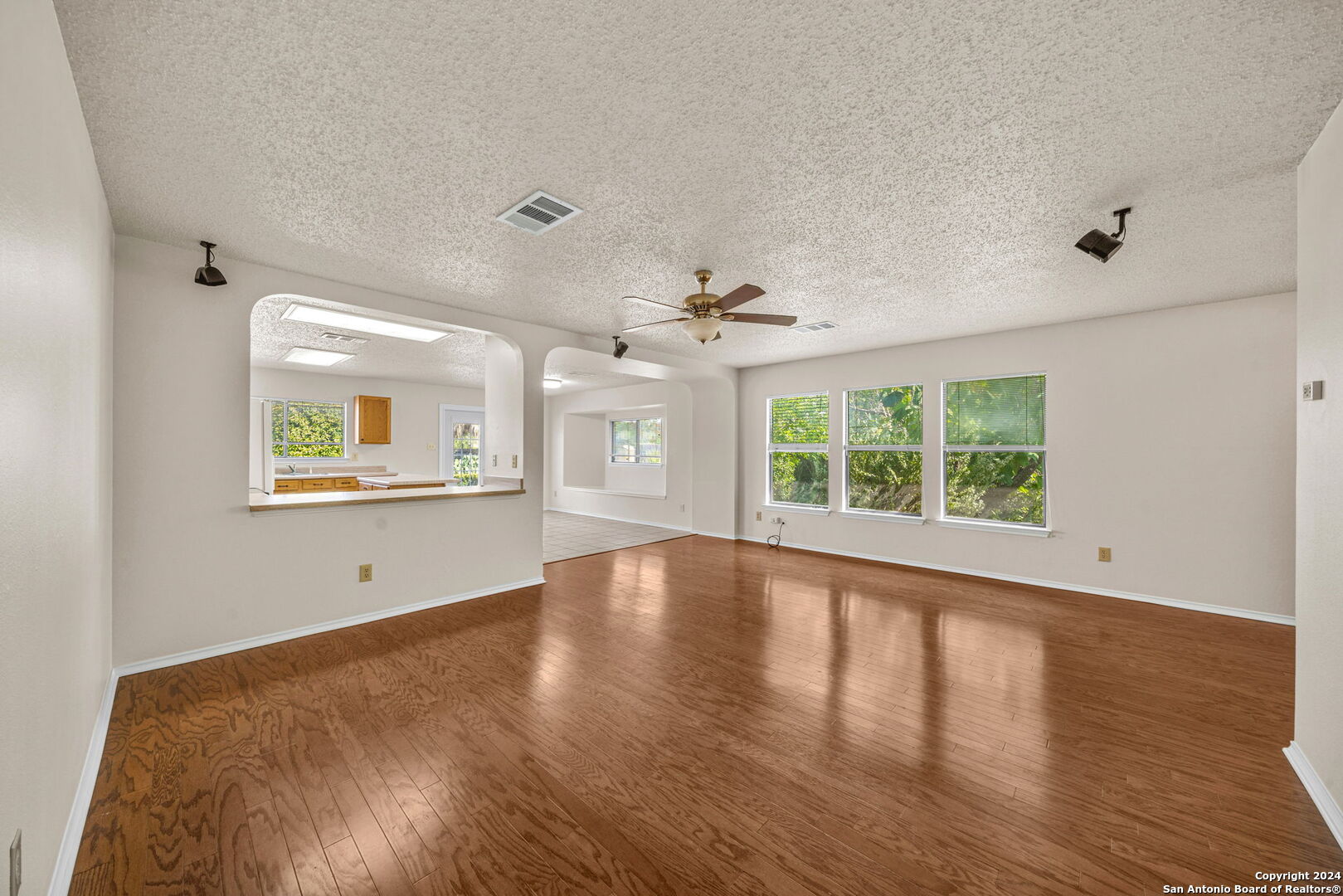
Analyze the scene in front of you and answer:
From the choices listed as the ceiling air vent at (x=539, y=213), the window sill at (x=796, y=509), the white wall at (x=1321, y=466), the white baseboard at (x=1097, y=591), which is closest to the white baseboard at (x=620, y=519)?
the window sill at (x=796, y=509)

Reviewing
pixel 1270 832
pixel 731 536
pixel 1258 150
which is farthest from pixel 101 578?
pixel 731 536

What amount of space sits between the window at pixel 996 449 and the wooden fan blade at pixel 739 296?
3.27 meters

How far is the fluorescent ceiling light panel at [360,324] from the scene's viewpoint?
13.7 ft

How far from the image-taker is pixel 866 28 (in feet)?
4.55

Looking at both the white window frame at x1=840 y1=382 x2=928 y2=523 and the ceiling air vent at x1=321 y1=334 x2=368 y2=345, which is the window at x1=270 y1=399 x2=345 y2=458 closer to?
the ceiling air vent at x1=321 y1=334 x2=368 y2=345

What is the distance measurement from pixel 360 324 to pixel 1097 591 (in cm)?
684

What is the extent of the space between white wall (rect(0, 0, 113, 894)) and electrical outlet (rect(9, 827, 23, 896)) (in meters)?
0.03

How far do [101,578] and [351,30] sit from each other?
8.59ft

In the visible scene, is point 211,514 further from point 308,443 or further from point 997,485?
point 997,485

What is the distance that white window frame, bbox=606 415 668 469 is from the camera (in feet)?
28.4

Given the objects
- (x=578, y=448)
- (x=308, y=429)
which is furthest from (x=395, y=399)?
(x=578, y=448)

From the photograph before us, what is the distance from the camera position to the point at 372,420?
7891 mm

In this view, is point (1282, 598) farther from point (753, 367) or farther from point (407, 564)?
point (407, 564)

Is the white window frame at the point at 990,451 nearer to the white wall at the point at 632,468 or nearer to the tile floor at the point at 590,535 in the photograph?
the white wall at the point at 632,468
